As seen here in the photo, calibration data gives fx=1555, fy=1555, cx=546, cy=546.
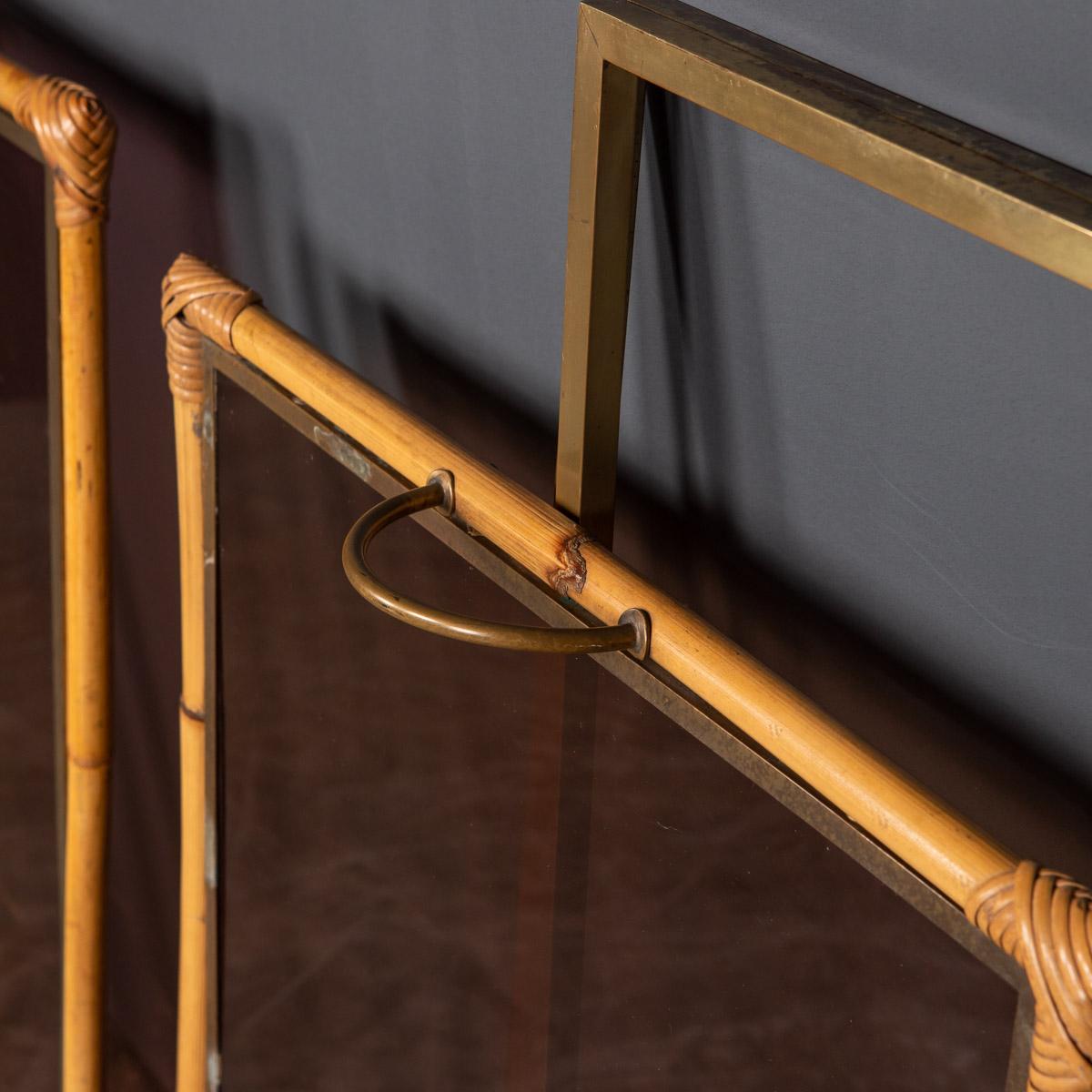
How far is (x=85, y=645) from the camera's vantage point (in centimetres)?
86

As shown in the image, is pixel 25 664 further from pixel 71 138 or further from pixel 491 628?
pixel 491 628

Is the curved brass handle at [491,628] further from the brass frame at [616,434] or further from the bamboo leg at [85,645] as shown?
the bamboo leg at [85,645]

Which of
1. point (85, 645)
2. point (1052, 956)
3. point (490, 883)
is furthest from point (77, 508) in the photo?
point (1052, 956)

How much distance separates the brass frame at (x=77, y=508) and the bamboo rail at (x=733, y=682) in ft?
0.33

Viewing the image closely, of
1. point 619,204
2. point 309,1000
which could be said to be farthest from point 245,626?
point 619,204

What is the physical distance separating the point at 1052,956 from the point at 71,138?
0.56 meters

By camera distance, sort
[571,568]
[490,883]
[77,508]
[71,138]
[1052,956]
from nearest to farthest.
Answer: [1052,956] → [571,568] → [490,883] → [71,138] → [77,508]

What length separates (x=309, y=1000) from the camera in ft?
2.47

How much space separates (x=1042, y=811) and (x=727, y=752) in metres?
0.09

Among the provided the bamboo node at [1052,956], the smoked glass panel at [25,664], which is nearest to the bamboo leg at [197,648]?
the smoked glass panel at [25,664]

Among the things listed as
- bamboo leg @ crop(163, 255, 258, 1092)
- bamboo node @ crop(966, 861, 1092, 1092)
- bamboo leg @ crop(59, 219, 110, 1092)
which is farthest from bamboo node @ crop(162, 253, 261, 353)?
bamboo node @ crop(966, 861, 1092, 1092)

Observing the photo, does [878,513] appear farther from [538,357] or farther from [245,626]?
[245,626]

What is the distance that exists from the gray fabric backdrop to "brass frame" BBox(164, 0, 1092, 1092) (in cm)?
2

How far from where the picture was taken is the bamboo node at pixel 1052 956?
367mm
